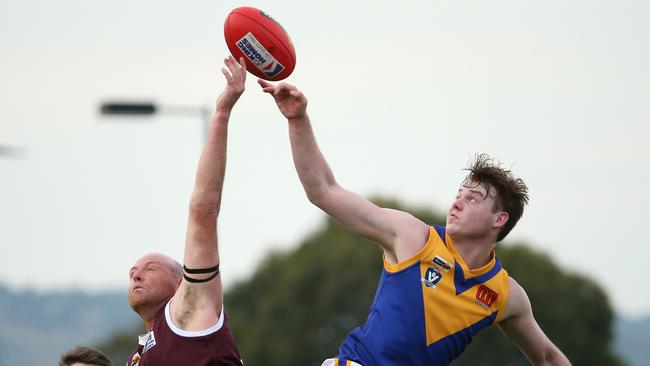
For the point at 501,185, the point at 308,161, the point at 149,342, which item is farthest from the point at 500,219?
the point at 149,342

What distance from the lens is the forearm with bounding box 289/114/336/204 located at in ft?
27.1

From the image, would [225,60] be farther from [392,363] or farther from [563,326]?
[563,326]

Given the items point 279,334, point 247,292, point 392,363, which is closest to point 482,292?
point 392,363

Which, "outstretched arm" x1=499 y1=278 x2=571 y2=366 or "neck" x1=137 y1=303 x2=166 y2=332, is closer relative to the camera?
"neck" x1=137 y1=303 x2=166 y2=332

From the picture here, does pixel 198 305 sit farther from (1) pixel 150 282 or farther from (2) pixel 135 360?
(2) pixel 135 360

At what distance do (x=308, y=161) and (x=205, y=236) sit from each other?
1.02 m

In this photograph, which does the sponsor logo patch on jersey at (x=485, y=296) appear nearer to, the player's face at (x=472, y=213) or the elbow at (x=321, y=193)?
the player's face at (x=472, y=213)

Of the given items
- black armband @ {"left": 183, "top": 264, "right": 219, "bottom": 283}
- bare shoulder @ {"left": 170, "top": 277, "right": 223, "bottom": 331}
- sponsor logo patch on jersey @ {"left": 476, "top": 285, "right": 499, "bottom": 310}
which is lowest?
sponsor logo patch on jersey @ {"left": 476, "top": 285, "right": 499, "bottom": 310}

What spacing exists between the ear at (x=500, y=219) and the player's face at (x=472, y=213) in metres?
0.02

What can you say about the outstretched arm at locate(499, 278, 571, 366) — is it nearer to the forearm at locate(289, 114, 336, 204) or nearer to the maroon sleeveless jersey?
the forearm at locate(289, 114, 336, 204)

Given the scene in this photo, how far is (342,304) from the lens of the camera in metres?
56.1

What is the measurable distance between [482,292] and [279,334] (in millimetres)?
49545

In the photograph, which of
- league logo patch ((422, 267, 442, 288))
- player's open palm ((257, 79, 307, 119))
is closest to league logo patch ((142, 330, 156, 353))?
player's open palm ((257, 79, 307, 119))

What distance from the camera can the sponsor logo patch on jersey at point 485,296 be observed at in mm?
8742
